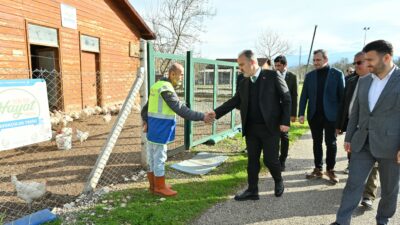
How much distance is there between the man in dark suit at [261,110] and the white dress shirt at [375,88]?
1.11 metres

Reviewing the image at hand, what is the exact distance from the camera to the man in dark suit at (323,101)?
506 centimetres

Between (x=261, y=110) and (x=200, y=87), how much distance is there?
139 inches

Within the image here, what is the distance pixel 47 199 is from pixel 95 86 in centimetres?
908

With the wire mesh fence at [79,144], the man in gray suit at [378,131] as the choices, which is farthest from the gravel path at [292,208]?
the wire mesh fence at [79,144]

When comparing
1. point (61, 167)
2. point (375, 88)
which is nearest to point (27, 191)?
point (61, 167)

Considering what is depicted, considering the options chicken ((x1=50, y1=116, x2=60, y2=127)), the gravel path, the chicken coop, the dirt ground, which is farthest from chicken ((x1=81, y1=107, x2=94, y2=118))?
the gravel path

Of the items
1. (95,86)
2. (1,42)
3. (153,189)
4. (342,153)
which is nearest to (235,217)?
(153,189)

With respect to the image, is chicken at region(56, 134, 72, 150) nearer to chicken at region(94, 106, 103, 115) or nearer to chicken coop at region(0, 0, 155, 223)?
chicken coop at region(0, 0, 155, 223)

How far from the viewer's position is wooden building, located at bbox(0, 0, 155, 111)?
9.27 meters

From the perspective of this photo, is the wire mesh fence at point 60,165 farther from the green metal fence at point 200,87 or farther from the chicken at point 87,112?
the green metal fence at point 200,87

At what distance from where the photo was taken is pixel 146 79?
17.8 feet

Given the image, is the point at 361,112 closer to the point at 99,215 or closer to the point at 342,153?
the point at 99,215

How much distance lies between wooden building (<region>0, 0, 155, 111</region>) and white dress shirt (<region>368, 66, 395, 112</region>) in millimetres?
6088

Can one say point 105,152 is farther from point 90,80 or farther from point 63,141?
point 90,80
